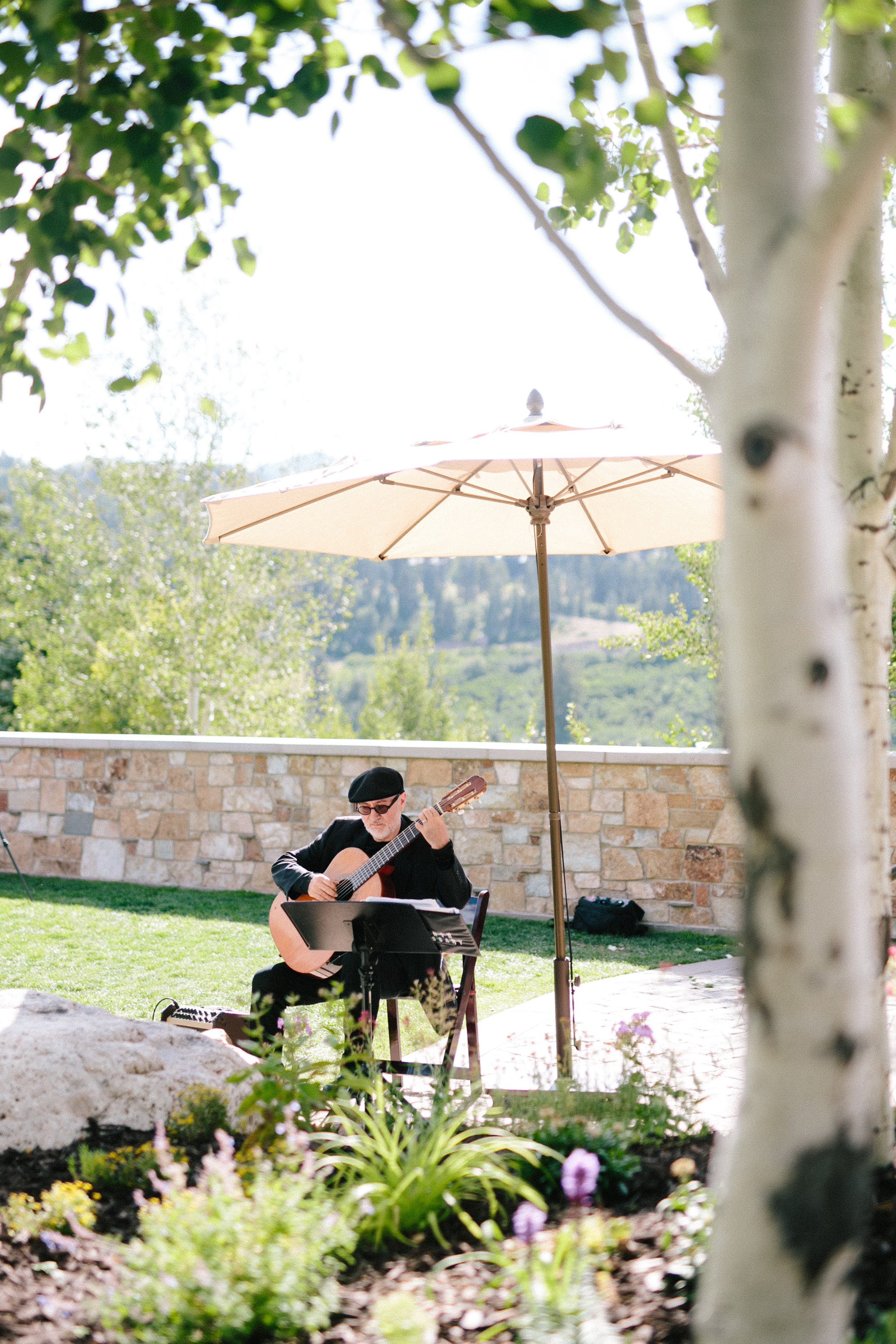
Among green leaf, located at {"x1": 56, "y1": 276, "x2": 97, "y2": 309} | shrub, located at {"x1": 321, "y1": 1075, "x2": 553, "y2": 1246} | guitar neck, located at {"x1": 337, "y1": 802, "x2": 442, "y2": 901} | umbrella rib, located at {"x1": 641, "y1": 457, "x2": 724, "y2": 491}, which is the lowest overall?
shrub, located at {"x1": 321, "y1": 1075, "x2": 553, "y2": 1246}

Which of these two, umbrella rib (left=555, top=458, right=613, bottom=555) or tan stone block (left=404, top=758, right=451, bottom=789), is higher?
umbrella rib (left=555, top=458, right=613, bottom=555)

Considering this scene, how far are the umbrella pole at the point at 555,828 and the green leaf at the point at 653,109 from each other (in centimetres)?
166

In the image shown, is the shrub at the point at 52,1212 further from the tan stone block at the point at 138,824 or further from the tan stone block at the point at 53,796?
the tan stone block at the point at 53,796

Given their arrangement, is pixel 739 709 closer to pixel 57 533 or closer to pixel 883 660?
pixel 883 660

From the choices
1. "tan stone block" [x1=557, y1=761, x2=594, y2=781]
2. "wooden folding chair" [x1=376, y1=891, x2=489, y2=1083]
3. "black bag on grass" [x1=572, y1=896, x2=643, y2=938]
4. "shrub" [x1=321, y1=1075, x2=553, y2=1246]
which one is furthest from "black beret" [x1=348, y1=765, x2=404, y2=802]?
"tan stone block" [x1=557, y1=761, x2=594, y2=781]

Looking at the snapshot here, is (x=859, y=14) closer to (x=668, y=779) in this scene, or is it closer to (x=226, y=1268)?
(x=226, y=1268)

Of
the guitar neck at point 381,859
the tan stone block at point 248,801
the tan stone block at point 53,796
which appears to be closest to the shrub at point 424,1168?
the guitar neck at point 381,859

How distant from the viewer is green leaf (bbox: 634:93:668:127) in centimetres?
211

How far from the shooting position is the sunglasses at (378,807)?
4.00 m

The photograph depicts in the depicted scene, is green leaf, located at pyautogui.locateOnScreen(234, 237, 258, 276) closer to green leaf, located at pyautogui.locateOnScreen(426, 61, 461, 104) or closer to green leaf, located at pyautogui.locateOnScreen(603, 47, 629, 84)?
green leaf, located at pyautogui.locateOnScreen(426, 61, 461, 104)

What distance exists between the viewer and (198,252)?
9.25ft

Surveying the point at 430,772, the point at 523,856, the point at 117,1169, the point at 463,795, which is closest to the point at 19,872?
the point at 430,772

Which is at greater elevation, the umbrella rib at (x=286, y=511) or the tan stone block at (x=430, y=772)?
the umbrella rib at (x=286, y=511)

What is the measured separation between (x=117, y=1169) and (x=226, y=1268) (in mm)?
833
